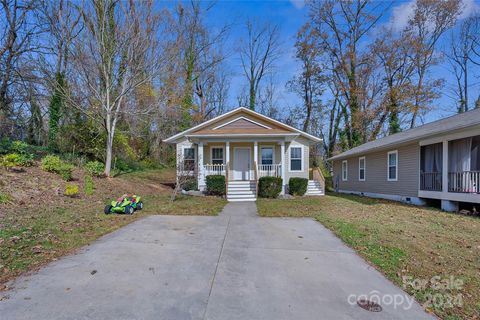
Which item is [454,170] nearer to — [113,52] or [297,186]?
[297,186]

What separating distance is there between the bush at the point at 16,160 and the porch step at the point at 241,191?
329 inches

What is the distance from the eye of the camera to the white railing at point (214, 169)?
46.4 ft

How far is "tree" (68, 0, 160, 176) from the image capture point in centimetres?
1207

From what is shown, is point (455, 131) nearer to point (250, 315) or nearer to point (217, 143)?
point (250, 315)

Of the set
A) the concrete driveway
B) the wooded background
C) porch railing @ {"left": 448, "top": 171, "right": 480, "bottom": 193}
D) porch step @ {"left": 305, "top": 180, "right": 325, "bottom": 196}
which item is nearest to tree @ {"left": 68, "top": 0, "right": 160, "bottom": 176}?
the wooded background

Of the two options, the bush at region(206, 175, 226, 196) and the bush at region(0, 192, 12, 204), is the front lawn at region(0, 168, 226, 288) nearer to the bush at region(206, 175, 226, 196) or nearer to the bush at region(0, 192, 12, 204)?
the bush at region(0, 192, 12, 204)

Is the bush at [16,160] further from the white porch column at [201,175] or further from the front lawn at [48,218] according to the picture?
the white porch column at [201,175]

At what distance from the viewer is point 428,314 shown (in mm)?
2727

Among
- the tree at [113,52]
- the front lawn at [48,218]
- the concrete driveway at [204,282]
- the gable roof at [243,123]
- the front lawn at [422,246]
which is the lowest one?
the front lawn at [422,246]

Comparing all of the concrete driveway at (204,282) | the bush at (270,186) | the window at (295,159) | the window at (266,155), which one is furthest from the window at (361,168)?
the concrete driveway at (204,282)

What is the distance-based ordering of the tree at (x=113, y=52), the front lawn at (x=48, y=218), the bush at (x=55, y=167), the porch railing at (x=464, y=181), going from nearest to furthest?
the front lawn at (x=48, y=218) < the porch railing at (x=464, y=181) < the bush at (x=55, y=167) < the tree at (x=113, y=52)

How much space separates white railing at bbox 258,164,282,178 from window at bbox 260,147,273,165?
63cm

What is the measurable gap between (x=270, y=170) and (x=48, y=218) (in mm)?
10958

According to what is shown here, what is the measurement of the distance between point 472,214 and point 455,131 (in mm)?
2884
